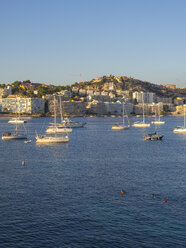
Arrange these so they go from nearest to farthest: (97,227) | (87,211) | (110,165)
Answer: (97,227) → (87,211) → (110,165)

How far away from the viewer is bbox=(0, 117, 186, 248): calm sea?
1988 cm

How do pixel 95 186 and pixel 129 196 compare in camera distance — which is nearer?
pixel 129 196

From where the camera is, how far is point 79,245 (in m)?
18.9

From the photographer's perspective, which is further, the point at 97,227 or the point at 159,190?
the point at 159,190

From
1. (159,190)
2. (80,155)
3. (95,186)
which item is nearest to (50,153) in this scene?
(80,155)

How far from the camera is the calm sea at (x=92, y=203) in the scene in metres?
19.9

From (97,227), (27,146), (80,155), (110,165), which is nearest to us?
(97,227)

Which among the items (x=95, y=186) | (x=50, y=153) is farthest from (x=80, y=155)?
(x=95, y=186)

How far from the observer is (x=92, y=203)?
25438 millimetres

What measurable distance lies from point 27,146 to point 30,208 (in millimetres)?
36606

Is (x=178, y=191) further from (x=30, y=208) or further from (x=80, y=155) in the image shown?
(x=80, y=155)

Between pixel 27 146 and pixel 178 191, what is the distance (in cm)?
3639

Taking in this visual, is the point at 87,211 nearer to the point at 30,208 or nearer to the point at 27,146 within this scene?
the point at 30,208

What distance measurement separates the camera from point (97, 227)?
834 inches
